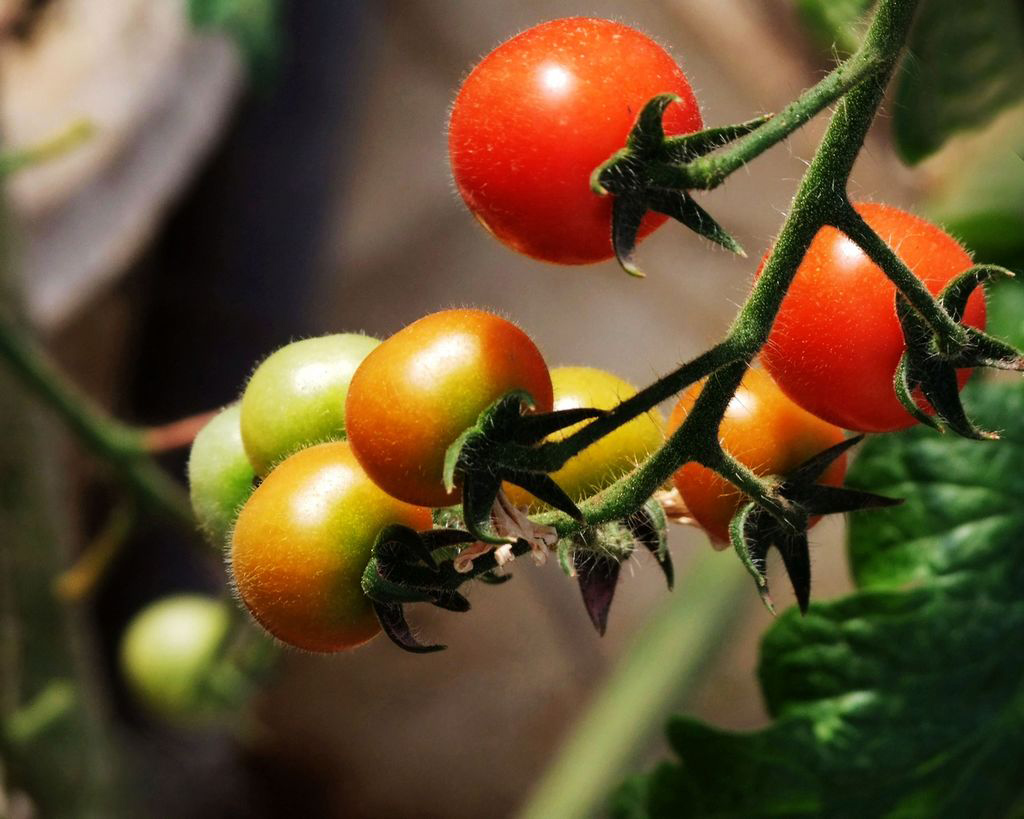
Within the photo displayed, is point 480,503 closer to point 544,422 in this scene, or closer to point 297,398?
point 544,422

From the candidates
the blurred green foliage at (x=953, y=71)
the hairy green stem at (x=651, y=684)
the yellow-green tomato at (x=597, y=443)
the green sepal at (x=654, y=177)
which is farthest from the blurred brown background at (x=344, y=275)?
the green sepal at (x=654, y=177)

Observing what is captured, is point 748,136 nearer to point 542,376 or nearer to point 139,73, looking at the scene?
point 542,376

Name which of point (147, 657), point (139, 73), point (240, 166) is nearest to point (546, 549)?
point (147, 657)

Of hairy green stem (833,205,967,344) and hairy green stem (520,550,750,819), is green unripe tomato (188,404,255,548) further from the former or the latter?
hairy green stem (520,550,750,819)

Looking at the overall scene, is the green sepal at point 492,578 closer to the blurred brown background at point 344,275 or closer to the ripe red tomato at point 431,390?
the ripe red tomato at point 431,390

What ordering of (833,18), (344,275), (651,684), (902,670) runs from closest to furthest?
(902,670) < (833,18) < (651,684) < (344,275)

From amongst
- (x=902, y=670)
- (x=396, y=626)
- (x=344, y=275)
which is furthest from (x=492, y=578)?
(x=344, y=275)
